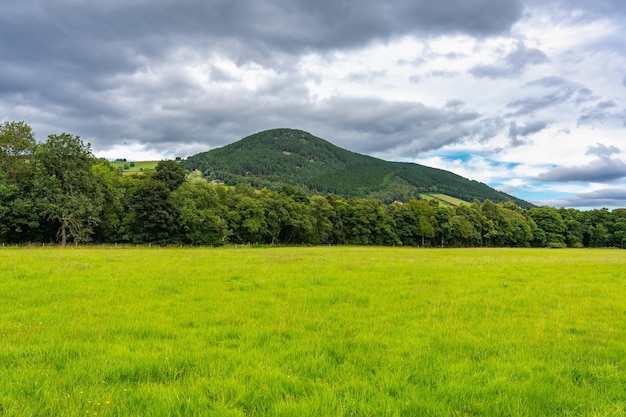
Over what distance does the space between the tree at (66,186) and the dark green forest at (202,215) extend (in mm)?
134

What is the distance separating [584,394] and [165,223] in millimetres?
61186

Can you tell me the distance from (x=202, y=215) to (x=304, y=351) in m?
61.5

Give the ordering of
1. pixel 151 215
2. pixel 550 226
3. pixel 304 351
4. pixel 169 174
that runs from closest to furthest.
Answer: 1. pixel 304 351
2. pixel 151 215
3. pixel 169 174
4. pixel 550 226

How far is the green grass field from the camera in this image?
4.75 metres

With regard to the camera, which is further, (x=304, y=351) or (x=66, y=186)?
(x=66, y=186)

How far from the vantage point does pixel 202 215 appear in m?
64.9

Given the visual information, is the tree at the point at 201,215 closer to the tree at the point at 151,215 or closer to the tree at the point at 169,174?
the tree at the point at 151,215

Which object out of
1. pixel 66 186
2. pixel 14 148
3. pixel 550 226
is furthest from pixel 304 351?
pixel 550 226

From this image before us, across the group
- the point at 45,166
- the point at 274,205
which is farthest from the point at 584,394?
the point at 274,205

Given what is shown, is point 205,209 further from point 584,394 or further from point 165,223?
point 584,394

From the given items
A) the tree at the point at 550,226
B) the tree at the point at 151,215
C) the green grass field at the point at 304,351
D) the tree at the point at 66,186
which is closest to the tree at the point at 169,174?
the tree at the point at 151,215

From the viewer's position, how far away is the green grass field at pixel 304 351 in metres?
4.75

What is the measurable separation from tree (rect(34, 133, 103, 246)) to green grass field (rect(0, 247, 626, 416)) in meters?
45.7

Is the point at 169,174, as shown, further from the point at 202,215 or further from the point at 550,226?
the point at 550,226
